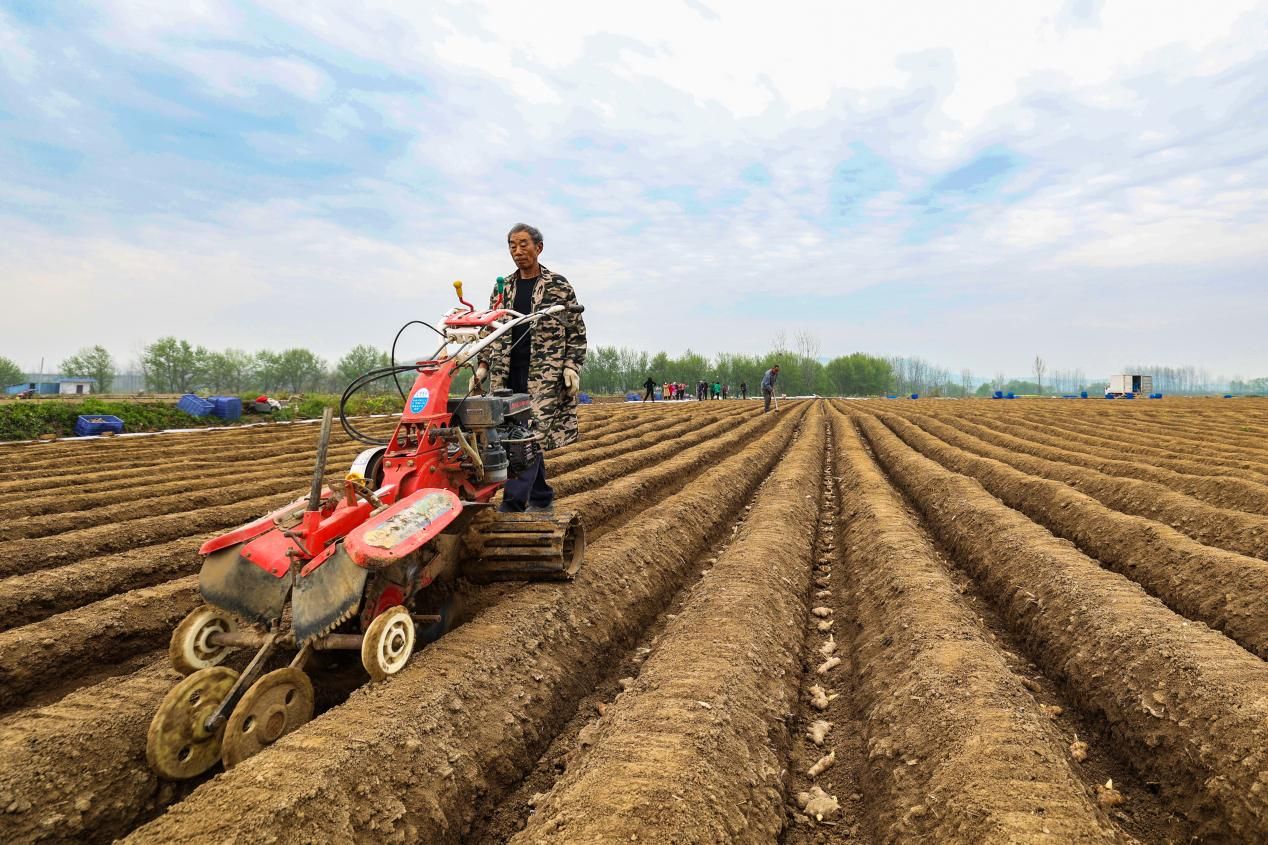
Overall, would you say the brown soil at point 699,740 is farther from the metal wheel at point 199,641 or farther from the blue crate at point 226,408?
the blue crate at point 226,408

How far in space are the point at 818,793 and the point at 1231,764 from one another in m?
1.72

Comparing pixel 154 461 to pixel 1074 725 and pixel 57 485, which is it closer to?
pixel 57 485

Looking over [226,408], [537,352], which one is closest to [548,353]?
[537,352]

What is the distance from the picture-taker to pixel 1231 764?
111 inches

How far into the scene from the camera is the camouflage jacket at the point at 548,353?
5344mm

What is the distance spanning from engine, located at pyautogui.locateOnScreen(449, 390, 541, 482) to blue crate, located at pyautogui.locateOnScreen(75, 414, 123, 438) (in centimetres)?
2227

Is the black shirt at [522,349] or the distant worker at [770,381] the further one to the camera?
the distant worker at [770,381]

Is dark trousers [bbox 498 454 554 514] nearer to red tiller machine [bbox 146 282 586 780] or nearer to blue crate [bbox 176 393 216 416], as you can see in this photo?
red tiller machine [bbox 146 282 586 780]

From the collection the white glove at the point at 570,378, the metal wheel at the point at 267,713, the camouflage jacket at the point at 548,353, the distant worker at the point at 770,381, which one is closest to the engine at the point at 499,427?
the camouflage jacket at the point at 548,353

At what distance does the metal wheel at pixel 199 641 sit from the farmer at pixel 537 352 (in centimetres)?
226

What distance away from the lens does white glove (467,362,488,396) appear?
477 centimetres

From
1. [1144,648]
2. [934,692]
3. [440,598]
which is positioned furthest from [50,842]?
[1144,648]

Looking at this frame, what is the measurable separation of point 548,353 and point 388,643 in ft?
8.87

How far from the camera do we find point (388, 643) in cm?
334
